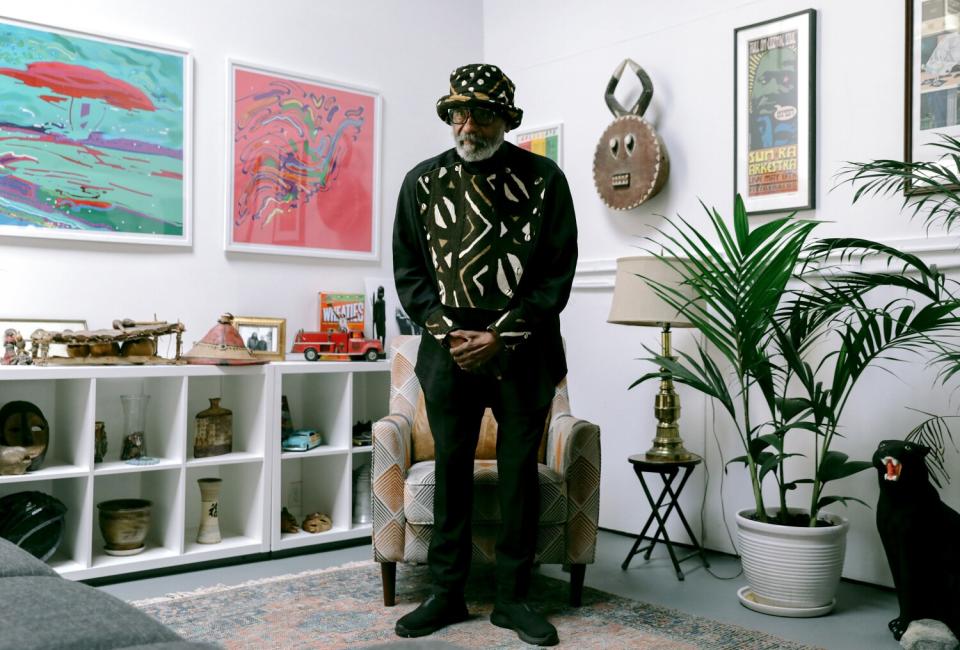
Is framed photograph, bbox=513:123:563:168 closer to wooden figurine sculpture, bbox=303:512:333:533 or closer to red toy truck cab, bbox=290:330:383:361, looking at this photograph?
red toy truck cab, bbox=290:330:383:361

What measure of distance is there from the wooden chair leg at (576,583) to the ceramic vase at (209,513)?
144 cm

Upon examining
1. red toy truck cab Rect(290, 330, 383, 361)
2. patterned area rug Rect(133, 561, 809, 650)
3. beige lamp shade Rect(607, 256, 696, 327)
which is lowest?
patterned area rug Rect(133, 561, 809, 650)

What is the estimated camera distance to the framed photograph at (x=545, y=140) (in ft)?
14.0

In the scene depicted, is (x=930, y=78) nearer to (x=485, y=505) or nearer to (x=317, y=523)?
(x=485, y=505)

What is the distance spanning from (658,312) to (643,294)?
0.09 m

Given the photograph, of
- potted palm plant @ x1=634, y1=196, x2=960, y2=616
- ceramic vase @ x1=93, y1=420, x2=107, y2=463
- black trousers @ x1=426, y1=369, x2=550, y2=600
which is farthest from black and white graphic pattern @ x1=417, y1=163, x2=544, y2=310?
ceramic vase @ x1=93, y1=420, x2=107, y2=463

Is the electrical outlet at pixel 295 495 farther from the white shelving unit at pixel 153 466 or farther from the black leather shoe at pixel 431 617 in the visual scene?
the black leather shoe at pixel 431 617

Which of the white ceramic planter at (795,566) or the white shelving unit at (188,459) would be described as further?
the white shelving unit at (188,459)

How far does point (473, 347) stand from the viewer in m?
2.54

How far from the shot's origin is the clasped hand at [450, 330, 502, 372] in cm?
253

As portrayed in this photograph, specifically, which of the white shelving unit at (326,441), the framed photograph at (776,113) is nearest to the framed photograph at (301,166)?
the white shelving unit at (326,441)

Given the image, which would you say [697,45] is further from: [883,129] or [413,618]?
[413,618]

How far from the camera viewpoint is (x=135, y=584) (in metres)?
3.08

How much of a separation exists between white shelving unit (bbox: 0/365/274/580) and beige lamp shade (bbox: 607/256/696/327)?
1428mm
